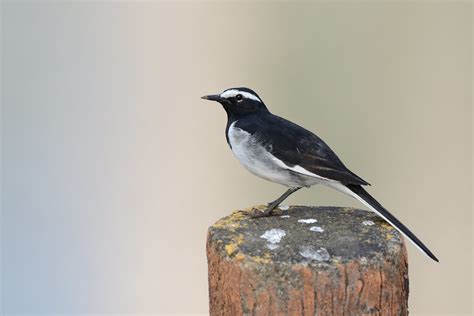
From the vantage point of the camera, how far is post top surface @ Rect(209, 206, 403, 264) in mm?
3124

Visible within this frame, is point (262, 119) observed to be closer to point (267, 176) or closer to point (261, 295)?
point (267, 176)

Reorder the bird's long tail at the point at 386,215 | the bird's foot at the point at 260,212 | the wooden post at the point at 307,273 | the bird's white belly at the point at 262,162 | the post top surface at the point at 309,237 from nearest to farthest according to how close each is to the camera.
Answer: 1. the wooden post at the point at 307,273
2. the post top surface at the point at 309,237
3. the bird's long tail at the point at 386,215
4. the bird's foot at the point at 260,212
5. the bird's white belly at the point at 262,162

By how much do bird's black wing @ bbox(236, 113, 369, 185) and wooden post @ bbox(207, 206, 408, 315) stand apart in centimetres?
68

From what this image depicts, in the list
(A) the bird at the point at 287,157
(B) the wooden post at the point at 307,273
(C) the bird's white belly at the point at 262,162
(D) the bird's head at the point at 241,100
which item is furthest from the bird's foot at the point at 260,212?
(D) the bird's head at the point at 241,100

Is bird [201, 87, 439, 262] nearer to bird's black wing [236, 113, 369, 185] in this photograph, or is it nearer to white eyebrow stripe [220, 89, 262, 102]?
bird's black wing [236, 113, 369, 185]

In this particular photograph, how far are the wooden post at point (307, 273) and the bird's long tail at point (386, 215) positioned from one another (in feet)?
0.36

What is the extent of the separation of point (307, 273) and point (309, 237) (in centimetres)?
44

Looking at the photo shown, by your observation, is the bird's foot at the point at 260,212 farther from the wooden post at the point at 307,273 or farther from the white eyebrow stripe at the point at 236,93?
the white eyebrow stripe at the point at 236,93

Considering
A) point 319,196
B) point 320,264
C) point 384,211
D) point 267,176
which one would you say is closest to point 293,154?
point 267,176

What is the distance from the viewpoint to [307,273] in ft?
9.86

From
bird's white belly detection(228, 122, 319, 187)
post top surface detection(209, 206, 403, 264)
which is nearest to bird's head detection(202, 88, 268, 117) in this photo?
bird's white belly detection(228, 122, 319, 187)

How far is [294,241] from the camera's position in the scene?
334cm

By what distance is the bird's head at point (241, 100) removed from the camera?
4672 millimetres

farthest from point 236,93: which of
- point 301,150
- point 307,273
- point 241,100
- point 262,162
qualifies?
point 307,273
